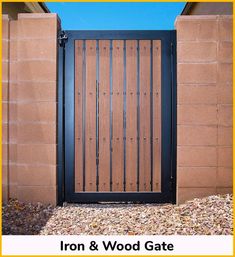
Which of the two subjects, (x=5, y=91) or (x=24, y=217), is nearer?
(x=24, y=217)

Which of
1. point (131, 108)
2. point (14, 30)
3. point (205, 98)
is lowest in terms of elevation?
point (131, 108)

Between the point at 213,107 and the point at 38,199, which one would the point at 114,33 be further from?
the point at 38,199

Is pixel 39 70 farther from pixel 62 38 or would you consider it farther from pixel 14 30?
pixel 14 30

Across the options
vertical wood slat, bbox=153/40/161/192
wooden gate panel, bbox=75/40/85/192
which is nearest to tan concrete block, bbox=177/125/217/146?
vertical wood slat, bbox=153/40/161/192

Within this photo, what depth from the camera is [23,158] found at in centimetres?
391

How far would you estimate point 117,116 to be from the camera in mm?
3941

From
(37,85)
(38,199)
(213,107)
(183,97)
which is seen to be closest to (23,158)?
(38,199)

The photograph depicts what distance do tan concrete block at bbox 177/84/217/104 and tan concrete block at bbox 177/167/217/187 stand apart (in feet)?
2.79

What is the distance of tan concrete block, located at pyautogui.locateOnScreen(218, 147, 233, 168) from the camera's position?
3887 mm

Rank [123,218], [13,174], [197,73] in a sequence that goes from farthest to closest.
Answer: [13,174]
[197,73]
[123,218]

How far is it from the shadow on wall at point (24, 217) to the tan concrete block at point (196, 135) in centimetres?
186

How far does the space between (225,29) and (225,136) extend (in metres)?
1.35

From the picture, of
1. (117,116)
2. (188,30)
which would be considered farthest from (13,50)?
(188,30)

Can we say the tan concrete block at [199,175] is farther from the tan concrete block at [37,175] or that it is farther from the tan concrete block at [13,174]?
the tan concrete block at [13,174]
